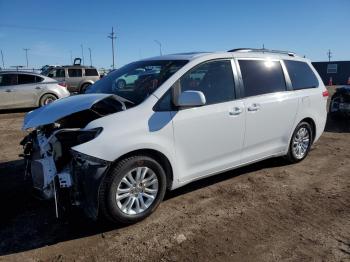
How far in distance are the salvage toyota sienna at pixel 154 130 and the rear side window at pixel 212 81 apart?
13 mm

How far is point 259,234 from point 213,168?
1150 mm

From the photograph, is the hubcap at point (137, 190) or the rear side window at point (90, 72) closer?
the hubcap at point (137, 190)

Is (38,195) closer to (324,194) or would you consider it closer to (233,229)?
(233,229)

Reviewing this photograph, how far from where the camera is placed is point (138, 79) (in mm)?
4668

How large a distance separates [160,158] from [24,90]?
10763 mm

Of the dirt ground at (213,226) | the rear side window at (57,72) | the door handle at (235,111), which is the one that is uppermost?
the rear side window at (57,72)

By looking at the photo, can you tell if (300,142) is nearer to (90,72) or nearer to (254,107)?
(254,107)

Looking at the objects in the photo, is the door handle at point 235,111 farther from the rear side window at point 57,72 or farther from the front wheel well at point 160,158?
the rear side window at point 57,72

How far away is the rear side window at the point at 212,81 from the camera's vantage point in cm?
442

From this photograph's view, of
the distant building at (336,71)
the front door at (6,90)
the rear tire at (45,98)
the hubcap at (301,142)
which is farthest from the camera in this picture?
the distant building at (336,71)

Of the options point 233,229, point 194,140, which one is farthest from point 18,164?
point 233,229

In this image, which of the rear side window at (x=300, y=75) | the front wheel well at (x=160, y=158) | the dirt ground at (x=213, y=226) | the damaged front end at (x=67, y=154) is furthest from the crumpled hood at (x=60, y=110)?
the rear side window at (x=300, y=75)

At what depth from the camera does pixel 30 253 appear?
3.49 meters

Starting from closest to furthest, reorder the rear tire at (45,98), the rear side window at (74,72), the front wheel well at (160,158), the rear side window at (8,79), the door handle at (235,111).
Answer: the front wheel well at (160,158), the door handle at (235,111), the rear side window at (8,79), the rear tire at (45,98), the rear side window at (74,72)
